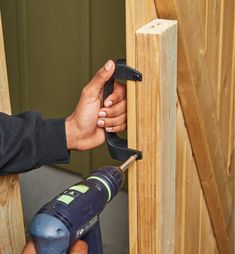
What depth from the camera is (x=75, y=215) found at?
89 cm

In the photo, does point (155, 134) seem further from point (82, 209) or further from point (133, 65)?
point (82, 209)

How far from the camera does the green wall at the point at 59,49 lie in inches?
87.0

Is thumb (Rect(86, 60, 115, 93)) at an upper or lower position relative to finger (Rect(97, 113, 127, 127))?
upper

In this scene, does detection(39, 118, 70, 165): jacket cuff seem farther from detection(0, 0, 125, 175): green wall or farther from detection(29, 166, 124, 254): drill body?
detection(0, 0, 125, 175): green wall

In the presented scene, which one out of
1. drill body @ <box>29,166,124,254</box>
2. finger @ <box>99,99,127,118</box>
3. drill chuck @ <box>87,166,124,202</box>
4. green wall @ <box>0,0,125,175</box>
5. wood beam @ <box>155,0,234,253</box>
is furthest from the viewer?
green wall @ <box>0,0,125,175</box>

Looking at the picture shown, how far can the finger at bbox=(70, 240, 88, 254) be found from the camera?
0.93m

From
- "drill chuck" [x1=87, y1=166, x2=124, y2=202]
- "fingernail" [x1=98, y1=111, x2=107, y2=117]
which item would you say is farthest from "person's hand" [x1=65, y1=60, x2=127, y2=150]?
"drill chuck" [x1=87, y1=166, x2=124, y2=202]

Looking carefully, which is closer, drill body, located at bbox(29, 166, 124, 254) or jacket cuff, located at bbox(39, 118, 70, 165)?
drill body, located at bbox(29, 166, 124, 254)

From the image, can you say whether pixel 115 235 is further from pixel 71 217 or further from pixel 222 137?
pixel 71 217

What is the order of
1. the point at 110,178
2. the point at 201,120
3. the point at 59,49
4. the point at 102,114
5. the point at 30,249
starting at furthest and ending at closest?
1. the point at 59,49
2. the point at 201,120
3. the point at 102,114
4. the point at 110,178
5. the point at 30,249

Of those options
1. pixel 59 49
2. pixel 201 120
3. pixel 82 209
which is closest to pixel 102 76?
pixel 82 209

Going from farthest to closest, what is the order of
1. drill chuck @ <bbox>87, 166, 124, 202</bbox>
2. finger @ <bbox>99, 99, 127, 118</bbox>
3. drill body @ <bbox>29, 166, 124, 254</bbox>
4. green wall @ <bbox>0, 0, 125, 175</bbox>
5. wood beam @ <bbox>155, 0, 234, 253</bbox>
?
Answer: green wall @ <bbox>0, 0, 125, 175</bbox>
wood beam @ <bbox>155, 0, 234, 253</bbox>
finger @ <bbox>99, 99, 127, 118</bbox>
drill chuck @ <bbox>87, 166, 124, 202</bbox>
drill body @ <bbox>29, 166, 124, 254</bbox>

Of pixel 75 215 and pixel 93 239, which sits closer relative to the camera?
pixel 75 215

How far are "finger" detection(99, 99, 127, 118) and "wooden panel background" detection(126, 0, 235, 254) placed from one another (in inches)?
1.1
